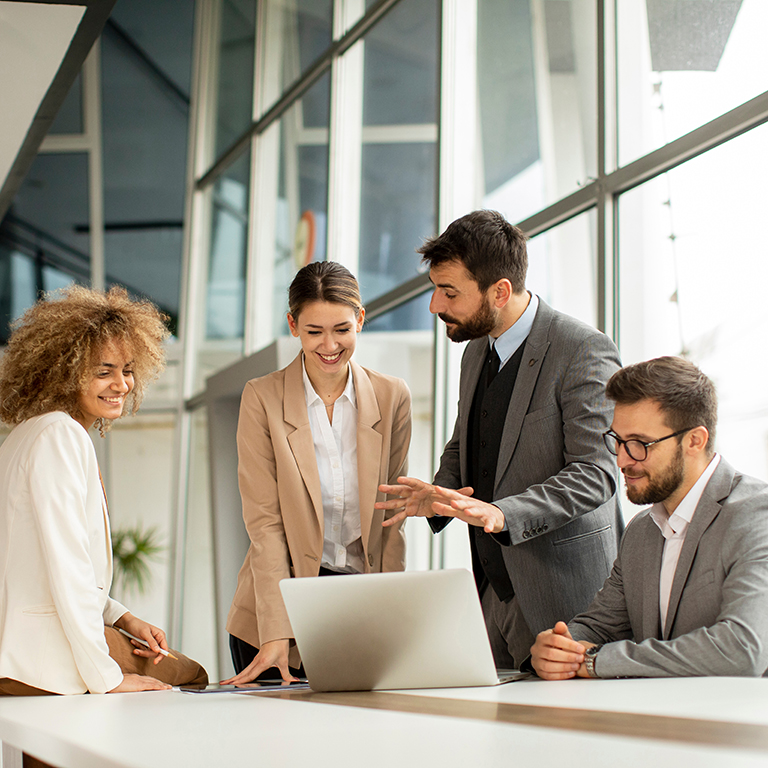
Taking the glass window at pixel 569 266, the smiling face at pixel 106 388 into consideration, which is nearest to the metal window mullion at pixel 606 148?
the glass window at pixel 569 266

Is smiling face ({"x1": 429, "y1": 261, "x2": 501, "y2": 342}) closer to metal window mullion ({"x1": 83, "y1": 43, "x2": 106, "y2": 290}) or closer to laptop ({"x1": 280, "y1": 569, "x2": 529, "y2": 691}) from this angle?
laptop ({"x1": 280, "y1": 569, "x2": 529, "y2": 691})

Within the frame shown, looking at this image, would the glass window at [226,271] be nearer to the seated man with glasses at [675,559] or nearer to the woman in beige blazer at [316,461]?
the woman in beige blazer at [316,461]

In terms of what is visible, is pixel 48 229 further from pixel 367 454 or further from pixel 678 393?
pixel 678 393

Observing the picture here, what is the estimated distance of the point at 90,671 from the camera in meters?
1.72

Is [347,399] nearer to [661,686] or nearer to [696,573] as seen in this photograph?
[696,573]

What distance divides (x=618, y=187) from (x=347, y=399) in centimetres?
150

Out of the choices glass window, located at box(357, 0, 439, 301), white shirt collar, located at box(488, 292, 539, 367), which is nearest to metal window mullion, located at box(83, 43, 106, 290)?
glass window, located at box(357, 0, 439, 301)

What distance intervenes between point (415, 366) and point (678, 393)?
10.5 ft

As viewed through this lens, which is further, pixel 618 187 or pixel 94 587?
pixel 618 187

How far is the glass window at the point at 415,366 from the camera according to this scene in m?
4.69

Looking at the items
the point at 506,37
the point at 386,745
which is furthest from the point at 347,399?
the point at 506,37

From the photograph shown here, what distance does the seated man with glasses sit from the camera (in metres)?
1.58

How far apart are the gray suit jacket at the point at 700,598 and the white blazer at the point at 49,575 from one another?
1.05m

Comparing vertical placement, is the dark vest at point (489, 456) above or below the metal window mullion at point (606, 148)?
below
